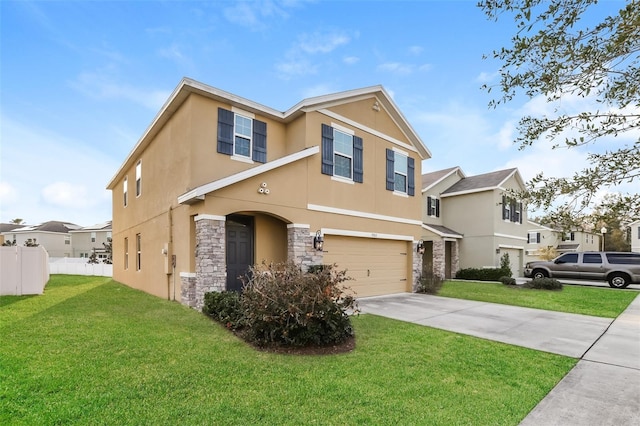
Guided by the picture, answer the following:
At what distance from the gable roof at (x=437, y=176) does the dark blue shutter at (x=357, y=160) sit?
413 inches

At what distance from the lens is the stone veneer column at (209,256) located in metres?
8.53

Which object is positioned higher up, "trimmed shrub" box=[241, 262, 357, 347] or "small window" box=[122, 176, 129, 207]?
"small window" box=[122, 176, 129, 207]

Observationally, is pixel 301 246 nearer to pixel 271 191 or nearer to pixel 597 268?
pixel 271 191

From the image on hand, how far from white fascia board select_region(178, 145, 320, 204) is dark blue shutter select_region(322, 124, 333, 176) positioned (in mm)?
472

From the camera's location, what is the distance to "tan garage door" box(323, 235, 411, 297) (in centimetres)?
1193

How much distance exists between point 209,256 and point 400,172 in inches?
354

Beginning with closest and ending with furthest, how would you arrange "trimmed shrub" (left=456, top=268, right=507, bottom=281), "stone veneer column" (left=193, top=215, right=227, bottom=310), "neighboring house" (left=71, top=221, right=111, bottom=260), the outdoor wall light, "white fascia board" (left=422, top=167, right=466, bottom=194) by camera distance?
"stone veneer column" (left=193, top=215, right=227, bottom=310) → the outdoor wall light → "trimmed shrub" (left=456, top=268, right=507, bottom=281) → "white fascia board" (left=422, top=167, right=466, bottom=194) → "neighboring house" (left=71, top=221, right=111, bottom=260)

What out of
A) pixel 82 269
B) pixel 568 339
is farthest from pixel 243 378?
pixel 82 269

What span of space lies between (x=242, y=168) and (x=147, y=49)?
5.26m

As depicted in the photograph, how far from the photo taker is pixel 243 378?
4629mm

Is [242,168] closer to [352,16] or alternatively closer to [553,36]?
[352,16]

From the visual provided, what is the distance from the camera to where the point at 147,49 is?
37.0 ft

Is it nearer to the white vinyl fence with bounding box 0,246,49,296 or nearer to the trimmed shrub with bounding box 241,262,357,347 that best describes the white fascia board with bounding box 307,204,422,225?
the trimmed shrub with bounding box 241,262,357,347

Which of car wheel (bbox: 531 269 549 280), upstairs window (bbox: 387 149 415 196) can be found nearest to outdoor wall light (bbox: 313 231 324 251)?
upstairs window (bbox: 387 149 415 196)
